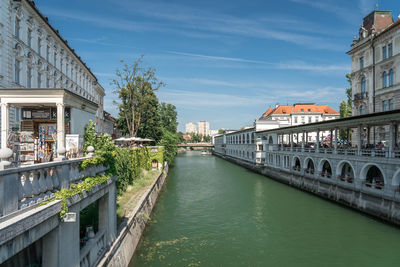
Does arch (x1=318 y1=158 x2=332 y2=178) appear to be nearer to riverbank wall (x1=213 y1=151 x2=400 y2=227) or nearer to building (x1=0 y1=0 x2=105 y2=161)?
riverbank wall (x1=213 y1=151 x2=400 y2=227)

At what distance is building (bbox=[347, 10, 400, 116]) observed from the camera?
30.8 metres

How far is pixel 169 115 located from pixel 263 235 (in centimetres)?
6535

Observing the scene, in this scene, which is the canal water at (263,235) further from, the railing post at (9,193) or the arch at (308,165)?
the railing post at (9,193)

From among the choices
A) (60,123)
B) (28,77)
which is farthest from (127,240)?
(28,77)

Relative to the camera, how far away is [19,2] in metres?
21.8

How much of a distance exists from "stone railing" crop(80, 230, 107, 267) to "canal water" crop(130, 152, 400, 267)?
359 centimetres

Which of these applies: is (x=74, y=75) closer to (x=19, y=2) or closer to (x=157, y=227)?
(x=19, y=2)

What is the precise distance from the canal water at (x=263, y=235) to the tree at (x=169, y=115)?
50.2 m

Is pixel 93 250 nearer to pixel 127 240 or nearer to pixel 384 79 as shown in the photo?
pixel 127 240

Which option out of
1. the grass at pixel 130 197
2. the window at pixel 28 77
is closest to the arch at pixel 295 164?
the grass at pixel 130 197

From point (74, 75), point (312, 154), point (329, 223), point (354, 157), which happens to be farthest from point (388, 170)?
point (74, 75)

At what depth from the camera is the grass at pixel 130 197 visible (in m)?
14.5

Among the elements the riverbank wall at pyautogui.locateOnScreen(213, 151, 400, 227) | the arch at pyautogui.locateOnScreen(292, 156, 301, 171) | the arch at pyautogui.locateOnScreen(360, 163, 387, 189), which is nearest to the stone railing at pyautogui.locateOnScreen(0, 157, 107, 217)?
the riverbank wall at pyautogui.locateOnScreen(213, 151, 400, 227)

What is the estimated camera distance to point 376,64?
111ft
